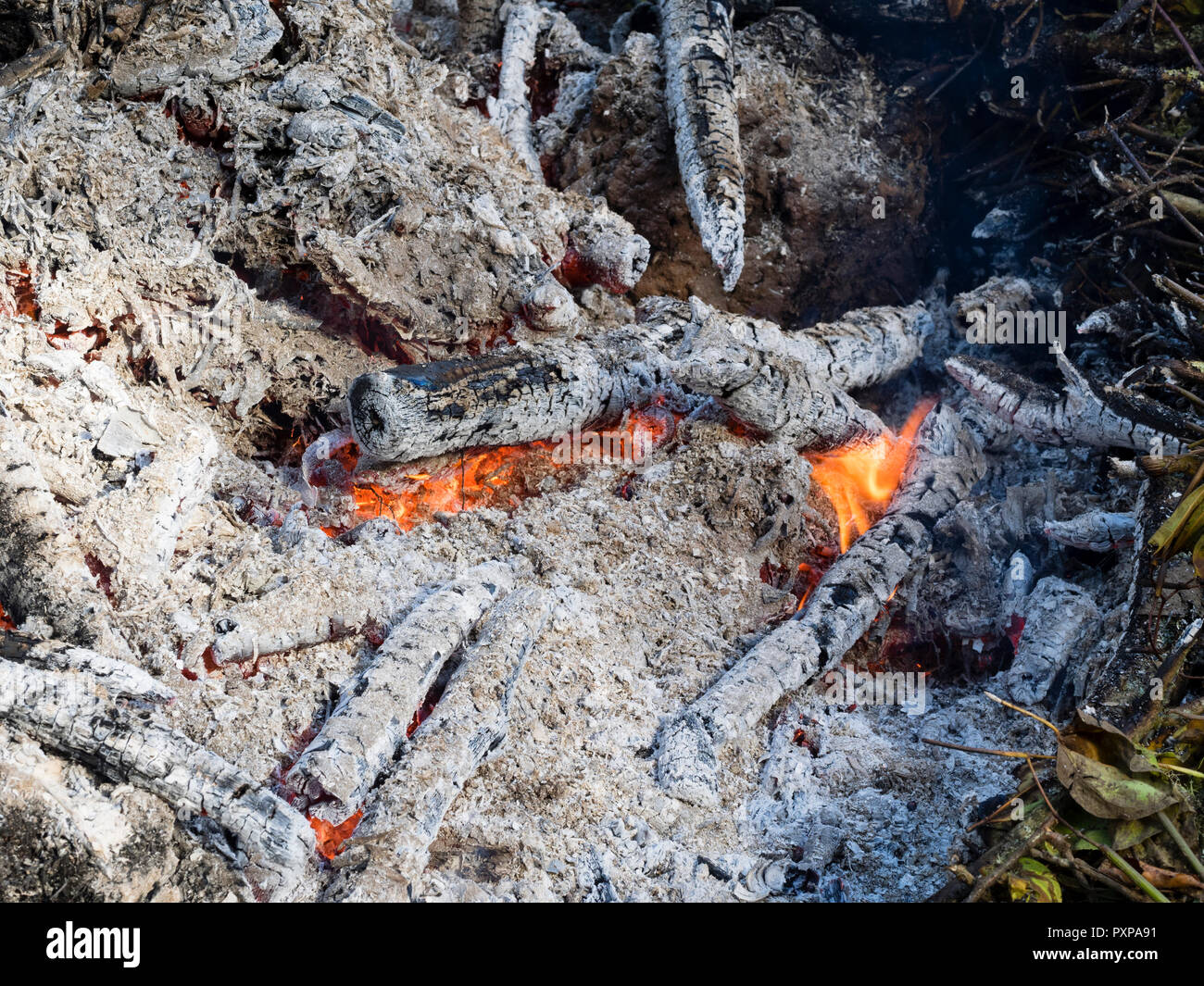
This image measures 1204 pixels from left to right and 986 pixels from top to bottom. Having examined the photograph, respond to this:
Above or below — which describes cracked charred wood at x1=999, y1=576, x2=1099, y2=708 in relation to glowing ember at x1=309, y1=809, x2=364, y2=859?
above

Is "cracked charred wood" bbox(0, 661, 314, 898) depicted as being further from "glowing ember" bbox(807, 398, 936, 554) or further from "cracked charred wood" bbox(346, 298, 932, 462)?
"glowing ember" bbox(807, 398, 936, 554)

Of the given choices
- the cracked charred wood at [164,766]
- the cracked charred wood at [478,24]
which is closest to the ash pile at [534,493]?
the cracked charred wood at [164,766]

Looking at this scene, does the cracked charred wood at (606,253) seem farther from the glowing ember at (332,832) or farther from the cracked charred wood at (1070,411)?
the glowing ember at (332,832)

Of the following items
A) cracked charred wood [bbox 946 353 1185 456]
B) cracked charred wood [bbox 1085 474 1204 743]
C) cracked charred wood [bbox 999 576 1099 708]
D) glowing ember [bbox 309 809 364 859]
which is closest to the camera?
glowing ember [bbox 309 809 364 859]

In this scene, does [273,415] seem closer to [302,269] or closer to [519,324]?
[302,269]

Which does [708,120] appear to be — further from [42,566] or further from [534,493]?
[42,566]

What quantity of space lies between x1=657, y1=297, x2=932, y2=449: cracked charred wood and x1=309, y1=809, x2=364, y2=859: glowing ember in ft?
7.23

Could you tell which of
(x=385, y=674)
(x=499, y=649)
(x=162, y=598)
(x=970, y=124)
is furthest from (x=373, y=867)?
(x=970, y=124)

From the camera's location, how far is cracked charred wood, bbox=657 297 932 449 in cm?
433

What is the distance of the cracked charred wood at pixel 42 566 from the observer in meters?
3.13

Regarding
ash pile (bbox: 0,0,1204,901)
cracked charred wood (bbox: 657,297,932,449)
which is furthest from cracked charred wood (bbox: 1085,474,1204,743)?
cracked charred wood (bbox: 657,297,932,449)

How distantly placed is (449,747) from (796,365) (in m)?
2.44

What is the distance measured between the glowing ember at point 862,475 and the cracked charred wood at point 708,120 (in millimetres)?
983

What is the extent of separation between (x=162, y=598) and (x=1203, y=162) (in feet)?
16.5
